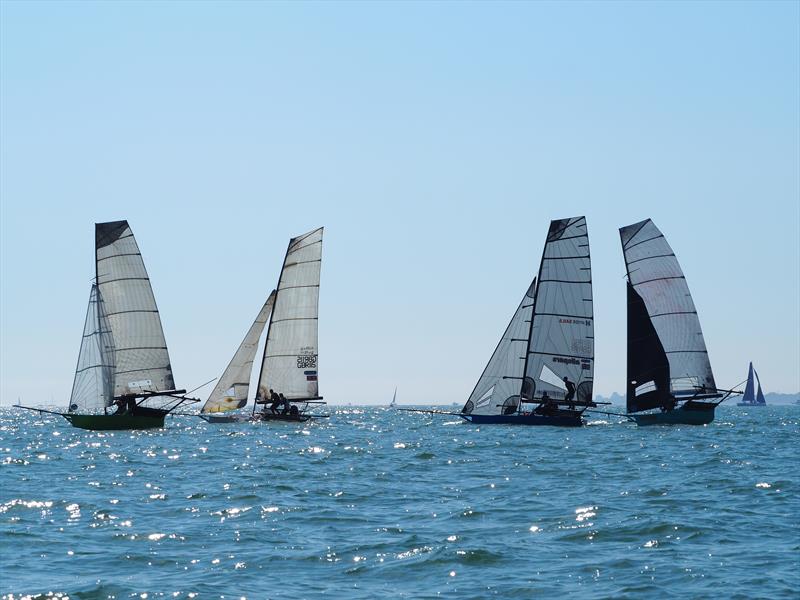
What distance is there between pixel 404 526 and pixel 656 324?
44102 mm

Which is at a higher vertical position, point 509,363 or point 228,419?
point 509,363

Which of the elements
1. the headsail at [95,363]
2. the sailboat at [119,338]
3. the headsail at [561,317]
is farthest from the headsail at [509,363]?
the headsail at [95,363]

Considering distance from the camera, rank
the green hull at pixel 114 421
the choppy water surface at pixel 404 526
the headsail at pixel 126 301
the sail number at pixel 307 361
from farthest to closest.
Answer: the sail number at pixel 307 361 < the green hull at pixel 114 421 < the headsail at pixel 126 301 < the choppy water surface at pixel 404 526

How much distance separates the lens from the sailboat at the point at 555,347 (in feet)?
201

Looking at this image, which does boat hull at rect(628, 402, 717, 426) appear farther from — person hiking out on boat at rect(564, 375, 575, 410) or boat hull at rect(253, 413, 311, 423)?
boat hull at rect(253, 413, 311, 423)

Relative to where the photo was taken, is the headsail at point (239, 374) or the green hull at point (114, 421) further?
the headsail at point (239, 374)

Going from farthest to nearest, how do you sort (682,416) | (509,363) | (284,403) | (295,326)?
(284,403) → (295,326) → (682,416) → (509,363)

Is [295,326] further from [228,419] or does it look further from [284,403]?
[228,419]

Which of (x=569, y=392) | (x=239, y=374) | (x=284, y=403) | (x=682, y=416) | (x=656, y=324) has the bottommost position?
(x=682, y=416)

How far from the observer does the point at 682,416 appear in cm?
6456

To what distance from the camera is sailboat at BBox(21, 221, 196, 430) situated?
2318 inches

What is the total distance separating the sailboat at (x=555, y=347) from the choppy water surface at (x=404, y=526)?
20.0 meters

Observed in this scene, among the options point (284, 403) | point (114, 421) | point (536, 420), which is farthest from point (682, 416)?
point (114, 421)

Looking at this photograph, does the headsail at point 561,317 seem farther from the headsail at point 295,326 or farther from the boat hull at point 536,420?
the headsail at point 295,326
